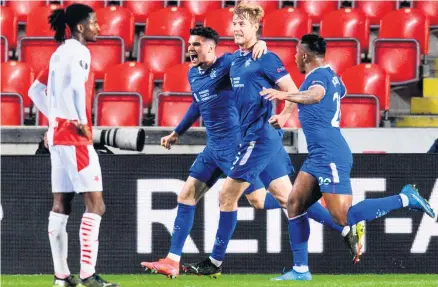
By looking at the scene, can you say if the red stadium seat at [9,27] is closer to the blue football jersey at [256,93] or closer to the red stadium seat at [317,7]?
the red stadium seat at [317,7]

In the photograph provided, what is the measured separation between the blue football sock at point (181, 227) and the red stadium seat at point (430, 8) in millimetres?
5538

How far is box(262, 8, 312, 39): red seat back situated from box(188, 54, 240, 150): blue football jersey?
4199 millimetres

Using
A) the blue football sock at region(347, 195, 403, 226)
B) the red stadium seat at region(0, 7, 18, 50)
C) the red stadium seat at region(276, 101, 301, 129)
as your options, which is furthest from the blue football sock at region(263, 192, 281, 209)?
the red stadium seat at region(0, 7, 18, 50)

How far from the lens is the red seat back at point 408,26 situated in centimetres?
1208

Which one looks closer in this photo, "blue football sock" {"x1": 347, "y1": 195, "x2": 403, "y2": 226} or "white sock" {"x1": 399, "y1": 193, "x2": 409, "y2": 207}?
"blue football sock" {"x1": 347, "y1": 195, "x2": 403, "y2": 226}

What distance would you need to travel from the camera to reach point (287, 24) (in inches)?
486

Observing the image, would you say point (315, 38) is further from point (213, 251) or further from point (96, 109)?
point (96, 109)

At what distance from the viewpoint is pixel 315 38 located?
7.62 m

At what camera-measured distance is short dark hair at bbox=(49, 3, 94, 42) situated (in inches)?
267

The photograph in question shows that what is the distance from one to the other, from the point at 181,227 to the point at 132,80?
3559 mm

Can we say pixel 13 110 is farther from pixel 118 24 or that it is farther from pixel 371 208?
pixel 371 208

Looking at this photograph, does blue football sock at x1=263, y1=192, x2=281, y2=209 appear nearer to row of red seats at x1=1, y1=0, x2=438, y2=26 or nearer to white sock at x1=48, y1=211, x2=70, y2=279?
white sock at x1=48, y1=211, x2=70, y2=279

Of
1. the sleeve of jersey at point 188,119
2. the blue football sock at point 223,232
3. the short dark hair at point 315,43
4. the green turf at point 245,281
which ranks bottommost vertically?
the green turf at point 245,281

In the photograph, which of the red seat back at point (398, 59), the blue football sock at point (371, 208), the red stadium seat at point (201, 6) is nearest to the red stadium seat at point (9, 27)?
the red stadium seat at point (201, 6)
